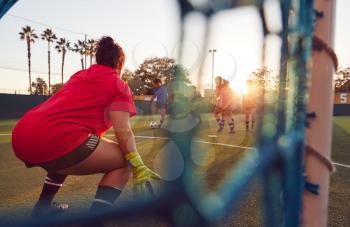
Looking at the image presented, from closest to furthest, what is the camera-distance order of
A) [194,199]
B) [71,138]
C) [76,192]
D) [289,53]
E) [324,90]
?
[324,90]
[289,53]
[71,138]
[194,199]
[76,192]

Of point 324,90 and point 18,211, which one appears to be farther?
point 18,211

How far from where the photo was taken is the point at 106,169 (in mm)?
2695

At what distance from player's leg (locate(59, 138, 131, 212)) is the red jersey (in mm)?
169

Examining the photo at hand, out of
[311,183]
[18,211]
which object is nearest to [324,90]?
[311,183]

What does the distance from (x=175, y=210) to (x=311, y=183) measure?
2366mm

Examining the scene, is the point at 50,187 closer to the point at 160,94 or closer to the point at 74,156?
the point at 74,156

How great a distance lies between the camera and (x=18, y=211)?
11.0ft

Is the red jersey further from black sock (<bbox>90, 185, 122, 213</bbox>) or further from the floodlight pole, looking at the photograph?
the floodlight pole

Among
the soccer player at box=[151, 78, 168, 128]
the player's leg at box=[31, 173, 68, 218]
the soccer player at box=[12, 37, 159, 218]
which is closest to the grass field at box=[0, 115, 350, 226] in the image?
the player's leg at box=[31, 173, 68, 218]

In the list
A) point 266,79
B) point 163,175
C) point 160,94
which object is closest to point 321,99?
point 266,79

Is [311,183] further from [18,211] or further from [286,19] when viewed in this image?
[18,211]

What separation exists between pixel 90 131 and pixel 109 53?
655 mm

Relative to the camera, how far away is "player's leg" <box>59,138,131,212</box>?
2.61 m

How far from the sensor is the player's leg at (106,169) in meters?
2.61
